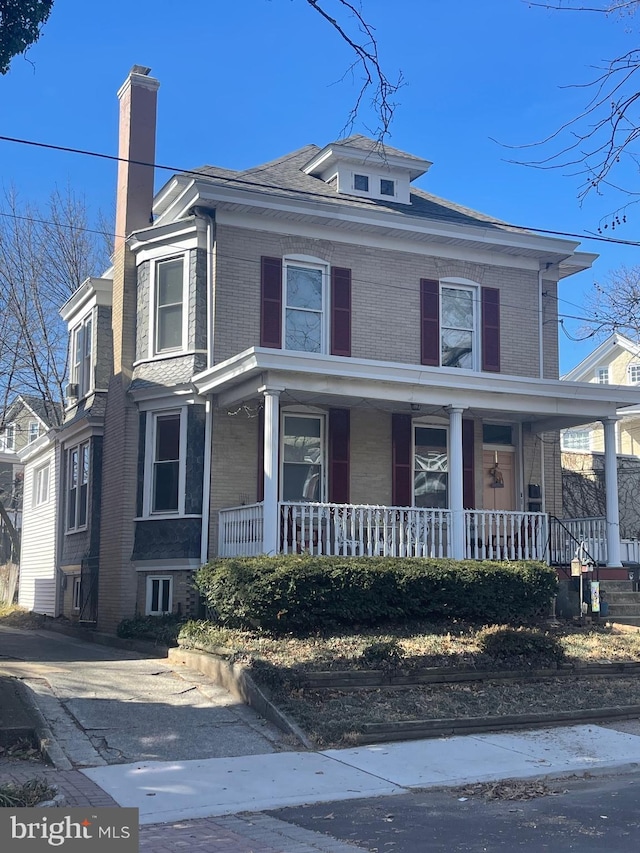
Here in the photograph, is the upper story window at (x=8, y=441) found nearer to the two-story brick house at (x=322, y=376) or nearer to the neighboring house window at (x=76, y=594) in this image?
the neighboring house window at (x=76, y=594)

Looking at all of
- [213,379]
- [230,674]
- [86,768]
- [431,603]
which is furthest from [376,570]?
[86,768]

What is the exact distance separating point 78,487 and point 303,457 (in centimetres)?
603

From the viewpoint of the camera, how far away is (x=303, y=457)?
17.5 m

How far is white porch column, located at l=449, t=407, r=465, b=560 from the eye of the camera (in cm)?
1593

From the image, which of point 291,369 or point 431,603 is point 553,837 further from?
point 291,369

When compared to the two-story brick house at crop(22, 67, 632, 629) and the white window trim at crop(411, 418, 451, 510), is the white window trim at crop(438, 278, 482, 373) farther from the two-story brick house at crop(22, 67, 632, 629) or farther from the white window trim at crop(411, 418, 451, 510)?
the white window trim at crop(411, 418, 451, 510)

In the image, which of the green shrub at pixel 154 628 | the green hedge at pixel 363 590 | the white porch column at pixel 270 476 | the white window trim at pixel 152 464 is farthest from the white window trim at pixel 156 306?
the green shrub at pixel 154 628

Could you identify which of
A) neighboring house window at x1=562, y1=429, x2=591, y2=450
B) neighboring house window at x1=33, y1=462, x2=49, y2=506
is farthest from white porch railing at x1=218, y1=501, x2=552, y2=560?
neighboring house window at x1=562, y1=429, x2=591, y2=450

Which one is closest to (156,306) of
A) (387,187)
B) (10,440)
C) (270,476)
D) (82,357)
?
(82,357)

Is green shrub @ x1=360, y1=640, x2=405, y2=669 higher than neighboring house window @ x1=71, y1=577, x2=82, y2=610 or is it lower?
lower

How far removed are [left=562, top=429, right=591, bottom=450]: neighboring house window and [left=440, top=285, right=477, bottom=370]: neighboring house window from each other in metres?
18.2

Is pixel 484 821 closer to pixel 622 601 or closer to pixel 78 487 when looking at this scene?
pixel 622 601

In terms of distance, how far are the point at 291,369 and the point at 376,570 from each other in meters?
3.38

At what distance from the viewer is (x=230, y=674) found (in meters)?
11.7
